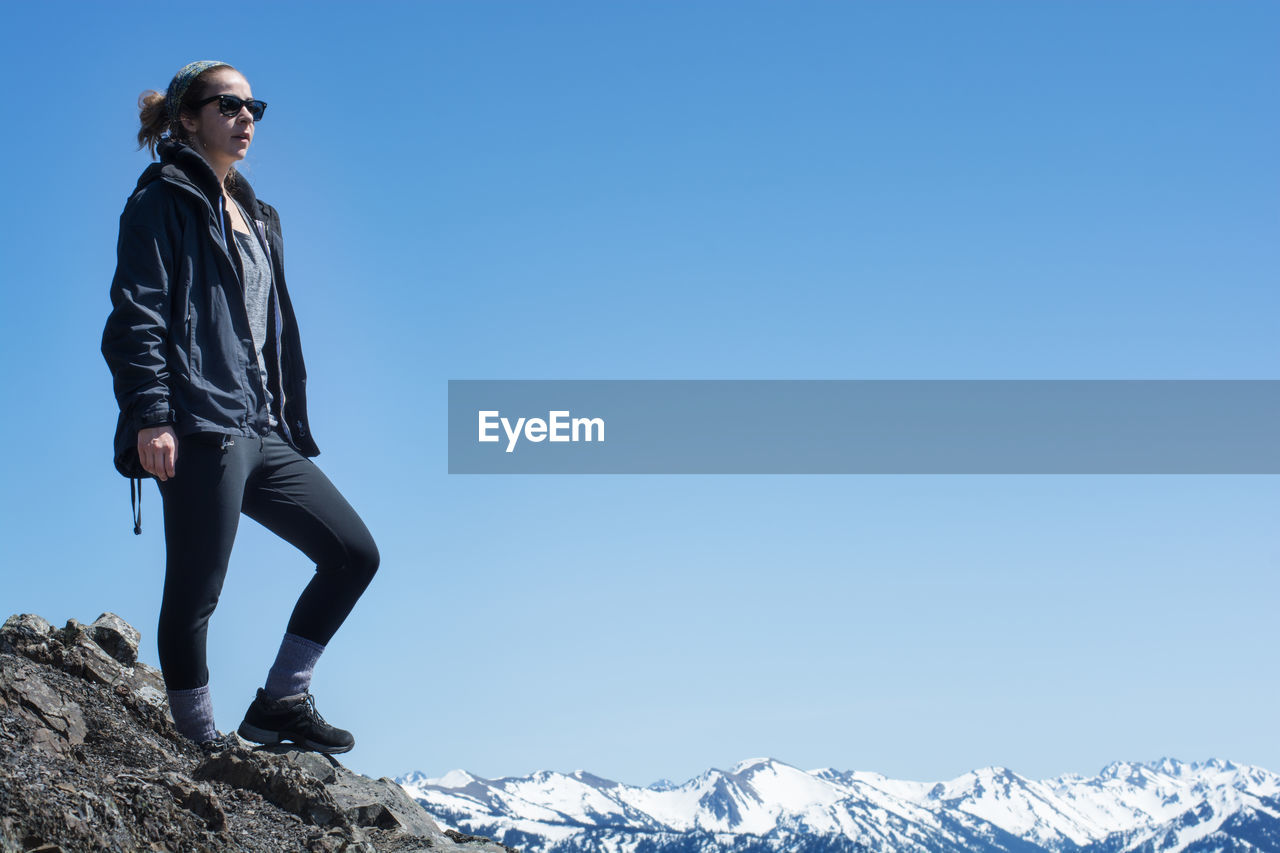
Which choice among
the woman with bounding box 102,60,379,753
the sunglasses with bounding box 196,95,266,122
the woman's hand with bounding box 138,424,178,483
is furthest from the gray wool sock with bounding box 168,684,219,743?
the sunglasses with bounding box 196,95,266,122

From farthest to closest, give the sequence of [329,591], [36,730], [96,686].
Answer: [96,686], [329,591], [36,730]

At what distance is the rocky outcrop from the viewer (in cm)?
539

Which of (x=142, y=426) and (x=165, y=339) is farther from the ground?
(x=165, y=339)

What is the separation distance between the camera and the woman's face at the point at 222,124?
22.5 ft

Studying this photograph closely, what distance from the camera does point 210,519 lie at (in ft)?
20.8

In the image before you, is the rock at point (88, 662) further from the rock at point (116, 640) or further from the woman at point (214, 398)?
the woman at point (214, 398)

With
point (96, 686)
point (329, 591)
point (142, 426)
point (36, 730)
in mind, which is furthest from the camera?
point (96, 686)

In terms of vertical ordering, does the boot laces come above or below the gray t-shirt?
below

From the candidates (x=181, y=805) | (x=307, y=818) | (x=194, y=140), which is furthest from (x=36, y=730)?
(x=194, y=140)

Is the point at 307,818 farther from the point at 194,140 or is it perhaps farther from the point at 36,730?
the point at 194,140

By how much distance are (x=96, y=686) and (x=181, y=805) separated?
7.26 ft

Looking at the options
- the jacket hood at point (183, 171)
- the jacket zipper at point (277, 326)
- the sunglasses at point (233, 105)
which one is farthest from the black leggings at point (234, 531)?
the sunglasses at point (233, 105)

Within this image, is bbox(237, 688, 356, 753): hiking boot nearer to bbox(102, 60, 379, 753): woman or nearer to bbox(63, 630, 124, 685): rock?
bbox(102, 60, 379, 753): woman

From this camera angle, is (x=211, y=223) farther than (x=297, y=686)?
No
